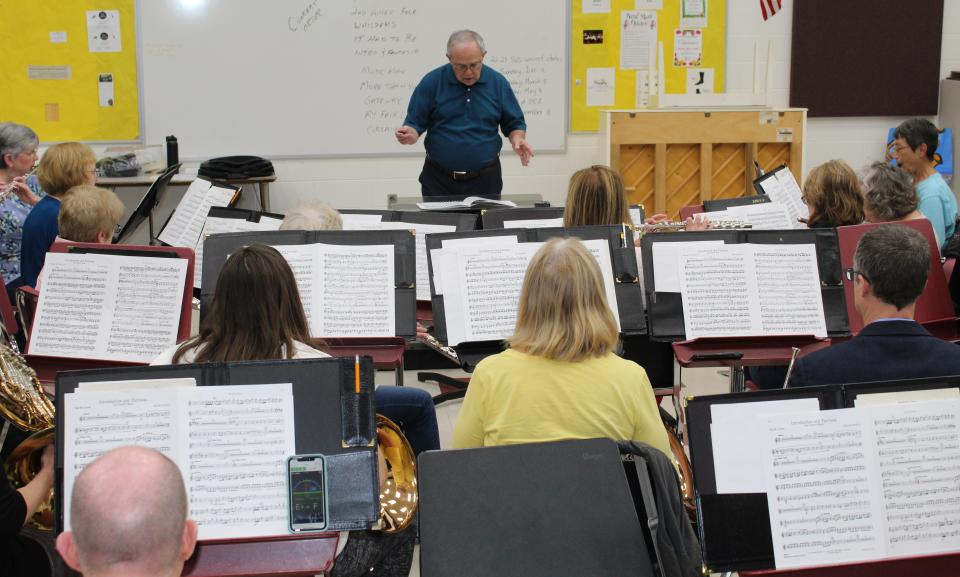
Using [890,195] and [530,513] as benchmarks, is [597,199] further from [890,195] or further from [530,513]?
[530,513]

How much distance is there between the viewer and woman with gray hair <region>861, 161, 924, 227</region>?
4.01 m

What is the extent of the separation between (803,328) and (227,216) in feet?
8.16

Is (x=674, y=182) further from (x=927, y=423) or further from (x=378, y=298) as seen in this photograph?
(x=927, y=423)

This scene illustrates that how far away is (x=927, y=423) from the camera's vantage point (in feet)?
6.80

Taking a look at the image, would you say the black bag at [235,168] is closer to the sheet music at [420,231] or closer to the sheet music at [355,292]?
the sheet music at [420,231]

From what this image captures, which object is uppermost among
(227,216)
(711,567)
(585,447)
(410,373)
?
(227,216)

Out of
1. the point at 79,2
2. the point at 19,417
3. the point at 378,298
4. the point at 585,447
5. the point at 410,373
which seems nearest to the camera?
the point at 585,447

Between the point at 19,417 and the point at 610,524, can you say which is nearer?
Result: the point at 610,524

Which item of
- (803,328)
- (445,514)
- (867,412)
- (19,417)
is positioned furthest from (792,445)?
(19,417)

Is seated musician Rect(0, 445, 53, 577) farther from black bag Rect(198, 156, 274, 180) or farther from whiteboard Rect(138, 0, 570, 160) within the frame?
whiteboard Rect(138, 0, 570, 160)

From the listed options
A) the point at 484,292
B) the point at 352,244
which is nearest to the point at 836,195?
the point at 484,292

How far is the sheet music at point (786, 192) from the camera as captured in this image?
482 cm

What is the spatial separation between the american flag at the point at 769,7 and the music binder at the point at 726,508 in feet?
19.5

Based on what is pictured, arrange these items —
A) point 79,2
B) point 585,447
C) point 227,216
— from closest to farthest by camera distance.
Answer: point 585,447, point 227,216, point 79,2
